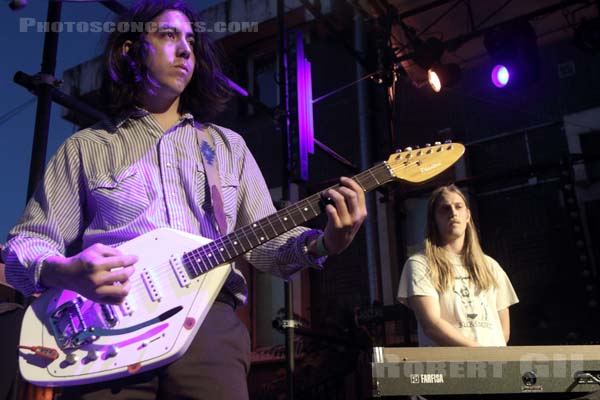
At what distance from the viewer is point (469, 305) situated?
10.3 ft

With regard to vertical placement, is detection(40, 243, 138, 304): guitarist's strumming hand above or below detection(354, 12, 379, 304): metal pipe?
below

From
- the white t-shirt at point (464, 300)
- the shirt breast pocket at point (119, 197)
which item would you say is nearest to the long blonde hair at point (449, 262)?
the white t-shirt at point (464, 300)

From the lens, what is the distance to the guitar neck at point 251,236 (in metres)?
1.57

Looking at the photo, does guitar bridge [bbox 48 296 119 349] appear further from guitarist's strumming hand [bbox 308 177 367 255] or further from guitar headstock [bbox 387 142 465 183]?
guitar headstock [bbox 387 142 465 183]

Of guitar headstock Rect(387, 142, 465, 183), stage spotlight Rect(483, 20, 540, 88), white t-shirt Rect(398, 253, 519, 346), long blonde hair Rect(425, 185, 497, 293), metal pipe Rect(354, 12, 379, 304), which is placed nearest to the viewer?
guitar headstock Rect(387, 142, 465, 183)

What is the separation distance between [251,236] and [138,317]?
1.29 ft

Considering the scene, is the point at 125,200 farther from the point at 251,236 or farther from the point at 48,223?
the point at 251,236

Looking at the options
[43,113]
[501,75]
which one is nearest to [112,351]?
[43,113]

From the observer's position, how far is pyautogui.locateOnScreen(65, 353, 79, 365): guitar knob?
142 centimetres

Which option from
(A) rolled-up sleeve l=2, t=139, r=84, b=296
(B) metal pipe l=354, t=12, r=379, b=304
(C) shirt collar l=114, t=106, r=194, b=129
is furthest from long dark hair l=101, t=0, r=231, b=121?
(B) metal pipe l=354, t=12, r=379, b=304

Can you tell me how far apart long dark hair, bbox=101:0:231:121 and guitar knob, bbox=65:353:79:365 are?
0.81 metres

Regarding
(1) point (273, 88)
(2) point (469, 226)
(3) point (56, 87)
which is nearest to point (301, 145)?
(2) point (469, 226)

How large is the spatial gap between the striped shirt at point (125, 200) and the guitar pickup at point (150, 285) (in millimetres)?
121

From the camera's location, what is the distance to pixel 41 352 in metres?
1.44
